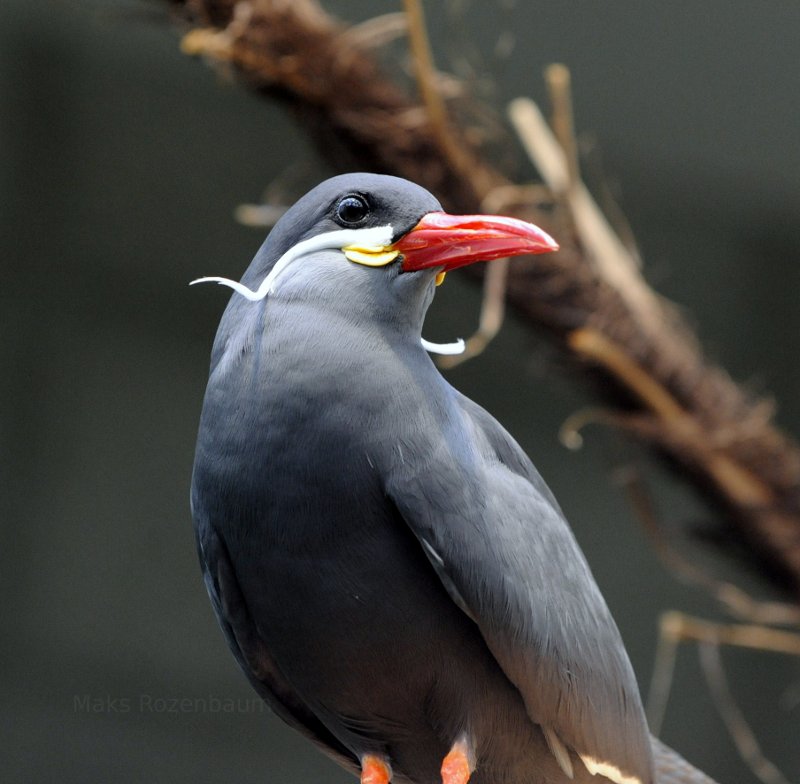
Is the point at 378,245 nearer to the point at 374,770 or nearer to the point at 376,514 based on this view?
the point at 376,514

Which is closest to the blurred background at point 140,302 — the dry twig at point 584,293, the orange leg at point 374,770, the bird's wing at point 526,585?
the dry twig at point 584,293

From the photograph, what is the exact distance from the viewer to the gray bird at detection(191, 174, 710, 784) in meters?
1.00

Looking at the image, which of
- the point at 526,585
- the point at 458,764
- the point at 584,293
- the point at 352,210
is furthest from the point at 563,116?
the point at 458,764

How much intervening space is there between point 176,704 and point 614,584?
123 cm

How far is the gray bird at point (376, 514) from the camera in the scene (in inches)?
39.6

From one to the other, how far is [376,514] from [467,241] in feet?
0.81

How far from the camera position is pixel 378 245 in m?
1.05

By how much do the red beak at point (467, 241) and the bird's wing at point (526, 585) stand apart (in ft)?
0.50

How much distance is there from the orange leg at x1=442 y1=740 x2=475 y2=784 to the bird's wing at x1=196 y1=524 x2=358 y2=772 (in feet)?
0.58

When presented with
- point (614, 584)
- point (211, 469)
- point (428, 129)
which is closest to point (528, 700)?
point (211, 469)

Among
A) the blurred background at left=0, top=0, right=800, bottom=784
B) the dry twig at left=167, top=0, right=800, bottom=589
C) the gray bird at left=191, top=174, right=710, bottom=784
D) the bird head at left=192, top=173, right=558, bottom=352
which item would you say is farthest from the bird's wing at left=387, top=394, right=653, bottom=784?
the blurred background at left=0, top=0, right=800, bottom=784

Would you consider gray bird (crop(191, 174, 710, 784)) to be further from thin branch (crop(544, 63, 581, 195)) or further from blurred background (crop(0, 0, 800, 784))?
blurred background (crop(0, 0, 800, 784))

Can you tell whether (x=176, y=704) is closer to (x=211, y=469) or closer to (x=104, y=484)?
(x=104, y=484)

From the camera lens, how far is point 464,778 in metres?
1.05
